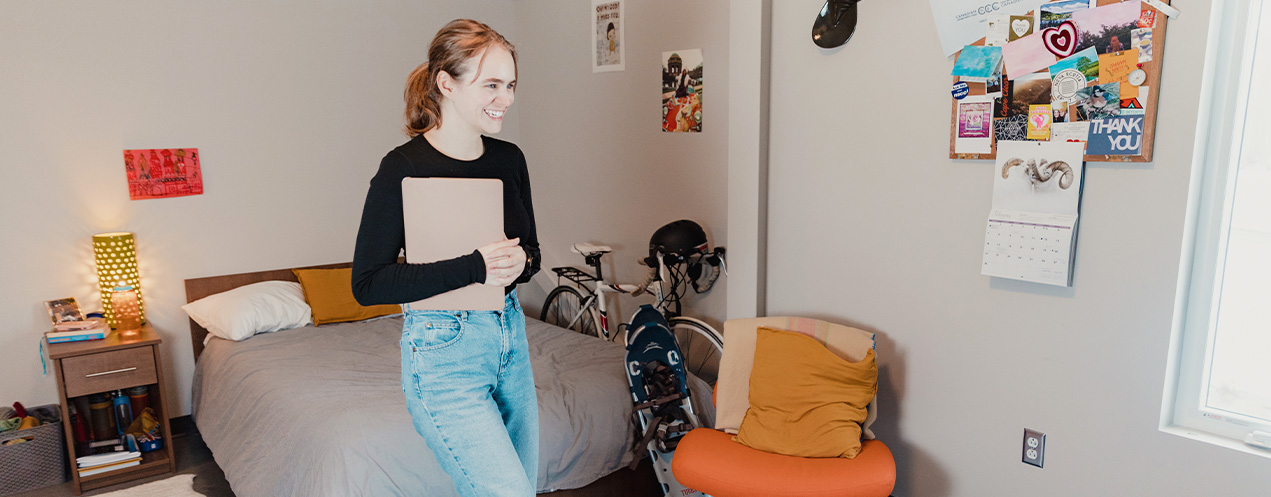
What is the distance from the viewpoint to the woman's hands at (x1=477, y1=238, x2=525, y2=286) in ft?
4.62

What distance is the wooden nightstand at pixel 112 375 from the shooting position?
286cm

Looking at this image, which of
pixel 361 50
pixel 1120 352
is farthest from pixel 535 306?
pixel 1120 352

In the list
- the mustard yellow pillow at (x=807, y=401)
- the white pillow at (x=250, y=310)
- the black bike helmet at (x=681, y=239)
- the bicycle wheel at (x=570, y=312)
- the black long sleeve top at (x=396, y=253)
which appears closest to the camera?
the black long sleeve top at (x=396, y=253)

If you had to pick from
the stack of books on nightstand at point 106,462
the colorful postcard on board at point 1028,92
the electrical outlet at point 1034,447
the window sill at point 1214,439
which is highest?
the colorful postcard on board at point 1028,92

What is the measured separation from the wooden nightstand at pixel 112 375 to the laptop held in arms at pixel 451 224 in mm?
2268

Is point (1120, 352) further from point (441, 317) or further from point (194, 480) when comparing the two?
point (194, 480)

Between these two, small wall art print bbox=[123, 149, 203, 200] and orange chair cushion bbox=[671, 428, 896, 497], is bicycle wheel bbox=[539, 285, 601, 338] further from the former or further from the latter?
small wall art print bbox=[123, 149, 203, 200]

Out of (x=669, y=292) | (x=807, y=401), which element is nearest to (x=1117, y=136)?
(x=807, y=401)

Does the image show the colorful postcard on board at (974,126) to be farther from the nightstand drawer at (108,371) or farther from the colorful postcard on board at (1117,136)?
the nightstand drawer at (108,371)

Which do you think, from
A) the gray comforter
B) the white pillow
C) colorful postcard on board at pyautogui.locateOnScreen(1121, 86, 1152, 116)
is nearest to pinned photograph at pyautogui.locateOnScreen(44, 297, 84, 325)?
the white pillow

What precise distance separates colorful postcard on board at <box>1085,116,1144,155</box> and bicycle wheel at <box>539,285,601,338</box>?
225 cm

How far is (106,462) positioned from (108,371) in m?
0.37

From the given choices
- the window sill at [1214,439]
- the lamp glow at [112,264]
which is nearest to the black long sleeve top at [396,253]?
the window sill at [1214,439]

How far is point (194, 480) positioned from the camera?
3004 mm
